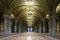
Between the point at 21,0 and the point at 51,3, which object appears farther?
the point at 21,0

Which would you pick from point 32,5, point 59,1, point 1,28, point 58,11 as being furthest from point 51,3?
point 1,28

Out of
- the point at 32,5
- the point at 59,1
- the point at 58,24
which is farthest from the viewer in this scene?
the point at 58,24

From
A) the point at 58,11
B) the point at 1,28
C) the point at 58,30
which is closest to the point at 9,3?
the point at 58,11

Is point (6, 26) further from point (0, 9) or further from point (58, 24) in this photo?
point (58, 24)

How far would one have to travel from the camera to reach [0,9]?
33.7m

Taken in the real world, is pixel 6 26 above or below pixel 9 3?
below

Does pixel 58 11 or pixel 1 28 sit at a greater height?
pixel 58 11

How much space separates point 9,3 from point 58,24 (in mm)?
21343

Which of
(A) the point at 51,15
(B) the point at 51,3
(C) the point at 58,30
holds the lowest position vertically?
(C) the point at 58,30

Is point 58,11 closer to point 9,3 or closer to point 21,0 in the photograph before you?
point 21,0

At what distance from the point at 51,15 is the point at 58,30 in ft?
61.4

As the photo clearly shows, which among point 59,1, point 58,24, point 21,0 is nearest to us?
point 59,1

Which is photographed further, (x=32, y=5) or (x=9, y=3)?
(x=32, y=5)

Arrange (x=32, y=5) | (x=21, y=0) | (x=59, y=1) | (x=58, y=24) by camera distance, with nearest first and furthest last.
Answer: (x=59, y=1) < (x=21, y=0) < (x=32, y=5) < (x=58, y=24)
